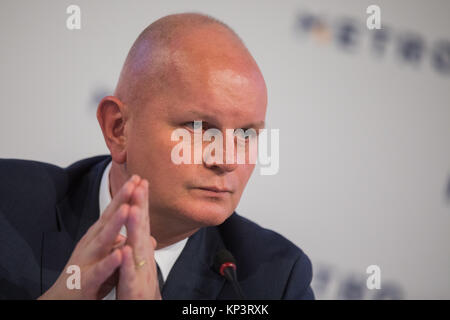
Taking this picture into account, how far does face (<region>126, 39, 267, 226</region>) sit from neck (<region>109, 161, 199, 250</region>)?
1.6 inches

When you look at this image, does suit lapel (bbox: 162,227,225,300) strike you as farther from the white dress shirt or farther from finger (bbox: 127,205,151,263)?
finger (bbox: 127,205,151,263)

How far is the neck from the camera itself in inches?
45.6

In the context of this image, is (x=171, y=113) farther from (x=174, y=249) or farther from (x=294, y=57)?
(x=294, y=57)

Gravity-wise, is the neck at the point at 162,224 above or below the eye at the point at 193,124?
below

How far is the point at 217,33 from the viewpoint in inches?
45.4

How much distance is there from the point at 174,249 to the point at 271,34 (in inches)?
31.6

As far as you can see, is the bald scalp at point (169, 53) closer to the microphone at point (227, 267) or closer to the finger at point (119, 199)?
the finger at point (119, 199)

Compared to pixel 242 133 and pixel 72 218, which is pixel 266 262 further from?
pixel 72 218

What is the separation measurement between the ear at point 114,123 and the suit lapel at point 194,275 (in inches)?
14.0

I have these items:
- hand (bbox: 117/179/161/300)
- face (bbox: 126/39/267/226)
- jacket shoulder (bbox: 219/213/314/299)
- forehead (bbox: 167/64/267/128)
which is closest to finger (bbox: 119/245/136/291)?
hand (bbox: 117/179/161/300)

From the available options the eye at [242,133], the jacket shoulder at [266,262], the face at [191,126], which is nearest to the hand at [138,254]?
the face at [191,126]

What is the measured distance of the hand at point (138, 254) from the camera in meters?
0.85
